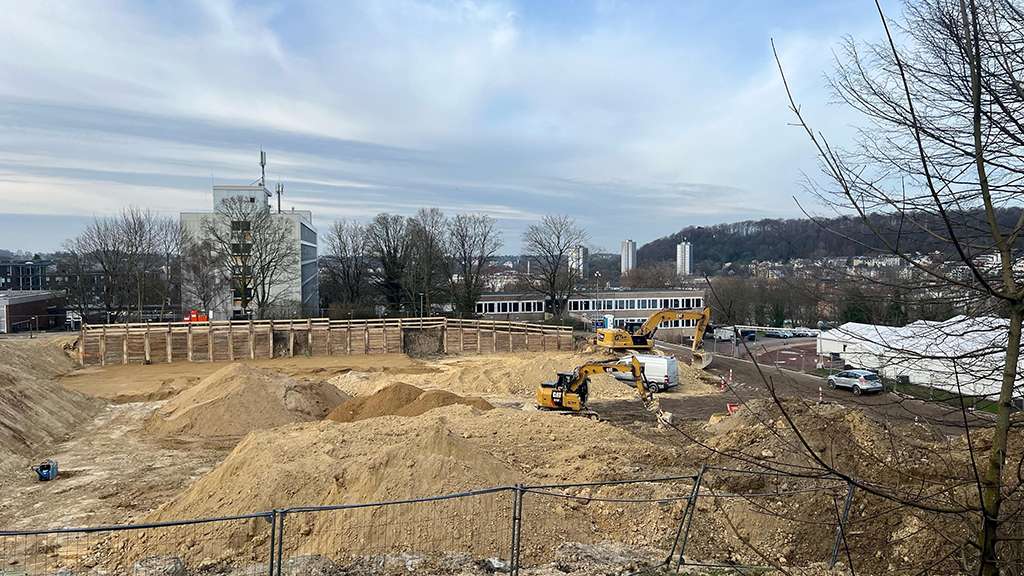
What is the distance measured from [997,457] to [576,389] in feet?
55.7

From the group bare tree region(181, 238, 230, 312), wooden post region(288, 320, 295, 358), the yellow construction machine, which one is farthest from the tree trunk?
bare tree region(181, 238, 230, 312)

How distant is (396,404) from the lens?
20.6 meters

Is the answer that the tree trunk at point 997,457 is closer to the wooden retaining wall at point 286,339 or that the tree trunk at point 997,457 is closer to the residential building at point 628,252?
the wooden retaining wall at point 286,339

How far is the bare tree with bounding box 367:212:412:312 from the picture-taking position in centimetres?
5681

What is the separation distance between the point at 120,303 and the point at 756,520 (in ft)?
167

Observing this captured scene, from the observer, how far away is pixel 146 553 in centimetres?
920

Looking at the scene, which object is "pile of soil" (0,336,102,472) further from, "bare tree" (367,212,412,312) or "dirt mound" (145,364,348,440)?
"bare tree" (367,212,412,312)

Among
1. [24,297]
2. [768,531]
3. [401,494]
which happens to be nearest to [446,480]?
[401,494]

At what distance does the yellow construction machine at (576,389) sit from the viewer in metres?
19.7

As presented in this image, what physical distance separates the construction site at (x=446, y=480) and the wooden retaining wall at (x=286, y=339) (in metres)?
5.21

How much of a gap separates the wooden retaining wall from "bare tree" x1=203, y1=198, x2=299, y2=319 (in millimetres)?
9300

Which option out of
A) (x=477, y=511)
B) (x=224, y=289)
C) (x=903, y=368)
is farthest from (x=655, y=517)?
(x=224, y=289)

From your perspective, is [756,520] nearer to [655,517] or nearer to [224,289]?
[655,517]

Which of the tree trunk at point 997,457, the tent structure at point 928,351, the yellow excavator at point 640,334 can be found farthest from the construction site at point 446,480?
the yellow excavator at point 640,334
